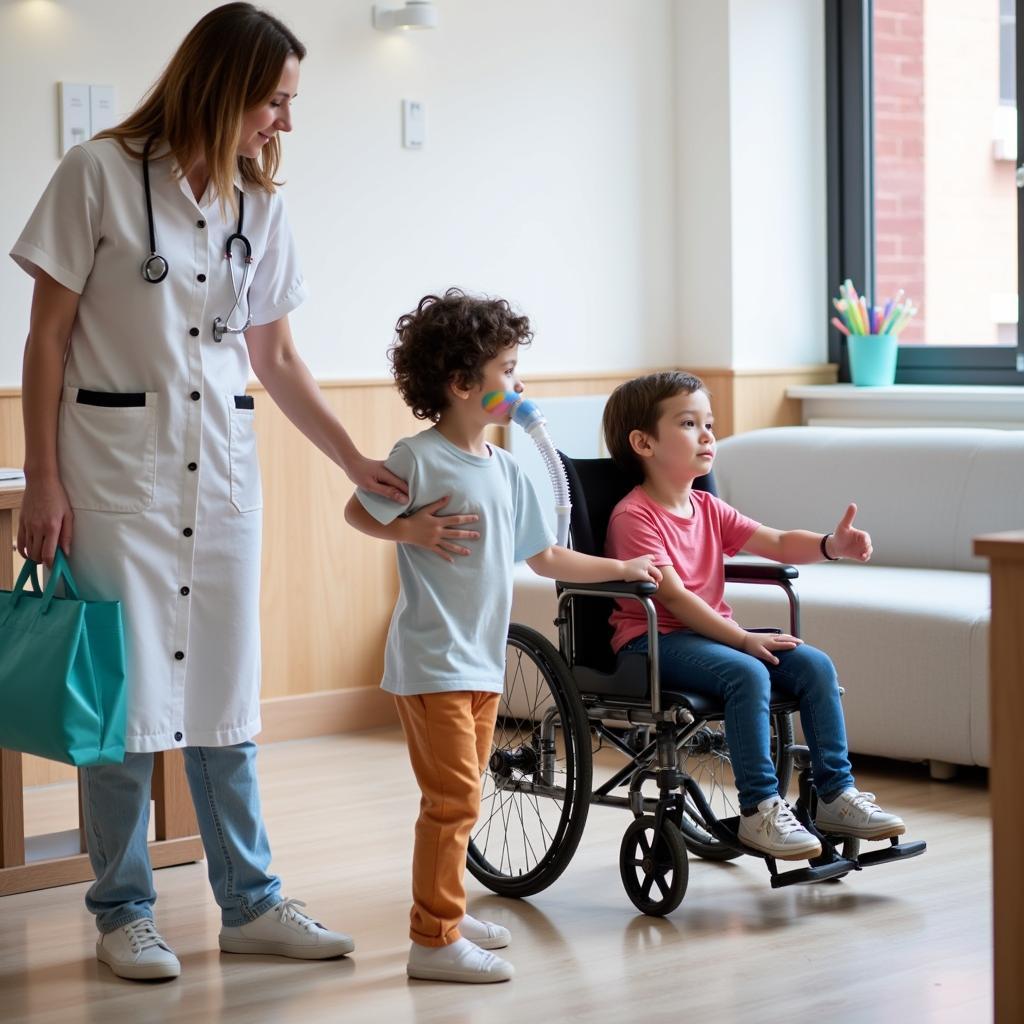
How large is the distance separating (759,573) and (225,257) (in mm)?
1053

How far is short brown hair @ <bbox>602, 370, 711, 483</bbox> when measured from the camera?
278 centimetres

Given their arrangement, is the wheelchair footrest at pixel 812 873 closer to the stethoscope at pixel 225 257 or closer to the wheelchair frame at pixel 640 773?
the wheelchair frame at pixel 640 773

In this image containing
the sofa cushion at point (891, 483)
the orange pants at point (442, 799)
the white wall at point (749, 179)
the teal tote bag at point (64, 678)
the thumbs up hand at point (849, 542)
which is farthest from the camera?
the white wall at point (749, 179)

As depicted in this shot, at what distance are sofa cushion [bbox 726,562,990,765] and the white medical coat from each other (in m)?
1.62

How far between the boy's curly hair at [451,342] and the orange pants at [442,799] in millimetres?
414

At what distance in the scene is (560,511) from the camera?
2.47 metres

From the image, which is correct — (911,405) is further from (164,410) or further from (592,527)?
(164,410)

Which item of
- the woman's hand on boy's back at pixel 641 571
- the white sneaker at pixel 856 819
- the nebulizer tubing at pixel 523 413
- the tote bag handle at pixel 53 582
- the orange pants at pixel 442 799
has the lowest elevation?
the white sneaker at pixel 856 819

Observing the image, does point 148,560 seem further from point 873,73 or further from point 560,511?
point 873,73

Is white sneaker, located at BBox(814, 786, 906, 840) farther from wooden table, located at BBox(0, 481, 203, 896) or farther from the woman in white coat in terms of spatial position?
wooden table, located at BBox(0, 481, 203, 896)

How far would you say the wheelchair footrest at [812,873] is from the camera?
2523mm

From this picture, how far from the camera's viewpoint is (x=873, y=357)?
465 cm

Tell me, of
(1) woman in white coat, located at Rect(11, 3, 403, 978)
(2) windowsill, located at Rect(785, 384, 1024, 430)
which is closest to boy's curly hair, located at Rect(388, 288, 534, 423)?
(1) woman in white coat, located at Rect(11, 3, 403, 978)

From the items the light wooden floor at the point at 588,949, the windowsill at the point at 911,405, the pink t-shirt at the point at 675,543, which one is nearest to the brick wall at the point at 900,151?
the windowsill at the point at 911,405
